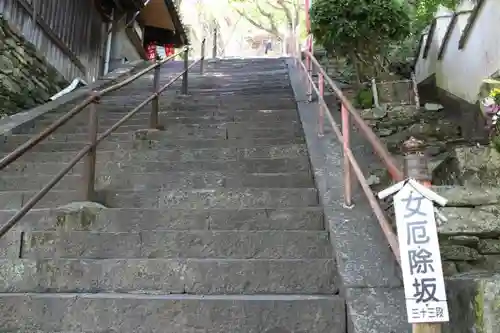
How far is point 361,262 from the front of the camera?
2.73m

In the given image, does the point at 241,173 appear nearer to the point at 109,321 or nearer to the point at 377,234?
the point at 377,234

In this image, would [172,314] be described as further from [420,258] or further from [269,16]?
[269,16]

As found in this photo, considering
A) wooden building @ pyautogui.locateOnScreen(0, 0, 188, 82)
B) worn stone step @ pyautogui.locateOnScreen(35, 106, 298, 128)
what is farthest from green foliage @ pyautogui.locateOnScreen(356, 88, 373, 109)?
wooden building @ pyautogui.locateOnScreen(0, 0, 188, 82)

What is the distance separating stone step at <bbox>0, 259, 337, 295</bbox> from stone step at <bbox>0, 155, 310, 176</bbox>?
1461mm

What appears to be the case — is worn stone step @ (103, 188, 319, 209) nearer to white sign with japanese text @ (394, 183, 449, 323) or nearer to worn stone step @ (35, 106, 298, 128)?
white sign with japanese text @ (394, 183, 449, 323)

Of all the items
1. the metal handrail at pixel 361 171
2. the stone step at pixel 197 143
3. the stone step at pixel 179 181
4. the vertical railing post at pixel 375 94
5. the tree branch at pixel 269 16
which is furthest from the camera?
the tree branch at pixel 269 16

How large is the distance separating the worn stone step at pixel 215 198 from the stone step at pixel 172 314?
1.11 m

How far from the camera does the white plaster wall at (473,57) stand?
5434 millimetres

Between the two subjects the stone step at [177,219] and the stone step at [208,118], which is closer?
the stone step at [177,219]

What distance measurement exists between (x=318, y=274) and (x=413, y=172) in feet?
3.73

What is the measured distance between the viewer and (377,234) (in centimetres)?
295

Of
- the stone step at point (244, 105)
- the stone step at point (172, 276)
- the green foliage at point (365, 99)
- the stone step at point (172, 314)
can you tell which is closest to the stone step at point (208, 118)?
the stone step at point (244, 105)

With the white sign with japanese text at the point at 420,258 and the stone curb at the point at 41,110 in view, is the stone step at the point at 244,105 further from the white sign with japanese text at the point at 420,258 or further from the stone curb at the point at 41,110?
the white sign with japanese text at the point at 420,258

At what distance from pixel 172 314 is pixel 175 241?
665mm
